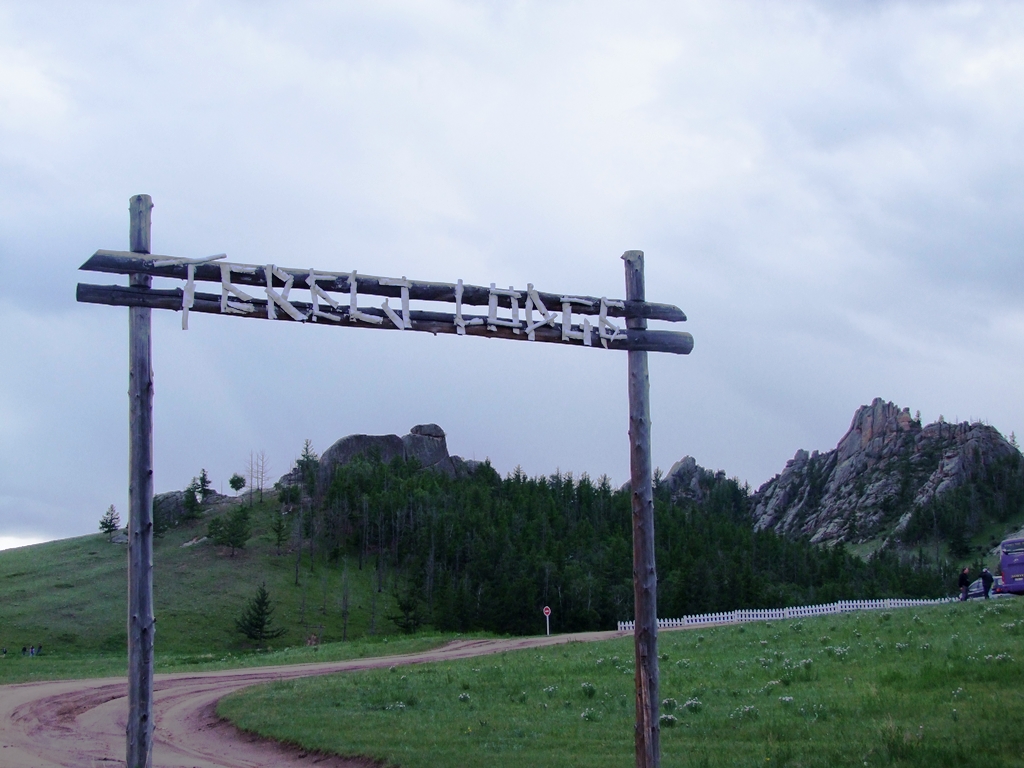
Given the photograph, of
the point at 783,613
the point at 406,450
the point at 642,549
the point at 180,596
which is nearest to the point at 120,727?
the point at 642,549

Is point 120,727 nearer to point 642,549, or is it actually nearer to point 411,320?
point 411,320

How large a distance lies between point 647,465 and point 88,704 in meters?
17.2

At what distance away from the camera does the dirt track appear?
537 inches

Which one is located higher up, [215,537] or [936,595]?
[215,537]

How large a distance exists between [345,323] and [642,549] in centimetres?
419

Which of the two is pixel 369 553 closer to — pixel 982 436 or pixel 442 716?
pixel 442 716

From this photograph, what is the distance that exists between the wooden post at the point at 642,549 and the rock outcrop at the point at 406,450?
388 ft

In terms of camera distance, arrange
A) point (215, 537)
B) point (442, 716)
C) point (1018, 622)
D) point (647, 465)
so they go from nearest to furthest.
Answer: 1. point (647, 465)
2. point (442, 716)
3. point (1018, 622)
4. point (215, 537)

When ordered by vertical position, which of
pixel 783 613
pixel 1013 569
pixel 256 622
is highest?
pixel 1013 569

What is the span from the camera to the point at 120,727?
58.2ft

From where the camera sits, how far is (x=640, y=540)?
32.3 ft

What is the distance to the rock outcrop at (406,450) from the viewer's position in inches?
5271

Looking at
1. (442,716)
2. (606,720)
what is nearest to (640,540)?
(606,720)

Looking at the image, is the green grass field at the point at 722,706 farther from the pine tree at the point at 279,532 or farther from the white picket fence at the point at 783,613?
the pine tree at the point at 279,532
